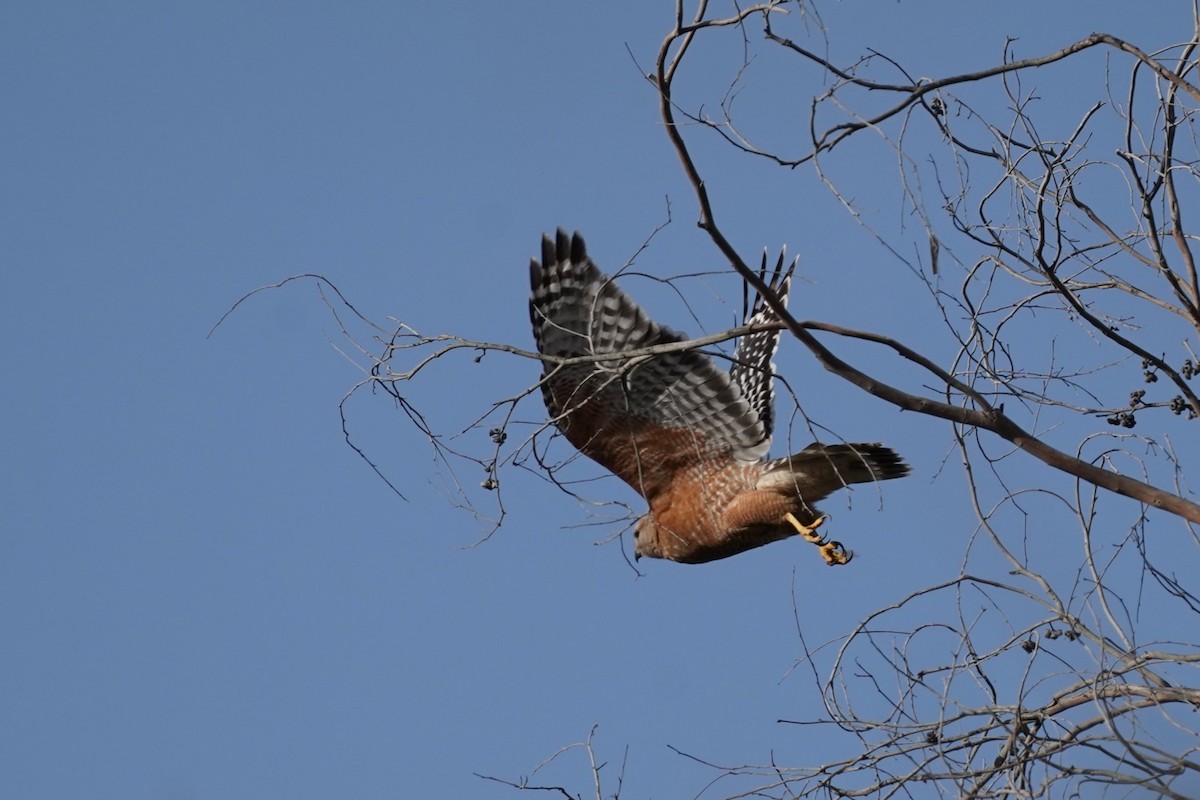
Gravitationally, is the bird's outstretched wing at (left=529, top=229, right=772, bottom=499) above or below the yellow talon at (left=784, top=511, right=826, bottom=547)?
above

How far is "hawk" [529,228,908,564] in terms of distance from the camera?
6.39 metres

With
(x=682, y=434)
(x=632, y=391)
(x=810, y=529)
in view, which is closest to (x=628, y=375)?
(x=632, y=391)

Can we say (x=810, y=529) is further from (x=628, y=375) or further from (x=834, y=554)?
(x=628, y=375)

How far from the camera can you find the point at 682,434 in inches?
270

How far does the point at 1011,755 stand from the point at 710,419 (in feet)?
9.91

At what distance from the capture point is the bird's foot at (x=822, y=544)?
22.4 ft

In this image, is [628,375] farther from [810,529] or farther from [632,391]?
[810,529]

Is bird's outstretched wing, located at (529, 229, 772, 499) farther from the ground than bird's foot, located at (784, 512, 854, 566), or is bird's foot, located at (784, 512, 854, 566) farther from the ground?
bird's outstretched wing, located at (529, 229, 772, 499)

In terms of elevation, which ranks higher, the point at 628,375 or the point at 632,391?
the point at 632,391

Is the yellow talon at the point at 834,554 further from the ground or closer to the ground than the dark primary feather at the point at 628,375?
closer to the ground

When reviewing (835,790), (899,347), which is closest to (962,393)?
(899,347)

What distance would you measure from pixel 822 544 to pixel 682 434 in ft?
2.92

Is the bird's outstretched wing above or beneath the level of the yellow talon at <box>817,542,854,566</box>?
above

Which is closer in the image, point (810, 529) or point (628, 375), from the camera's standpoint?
point (628, 375)
